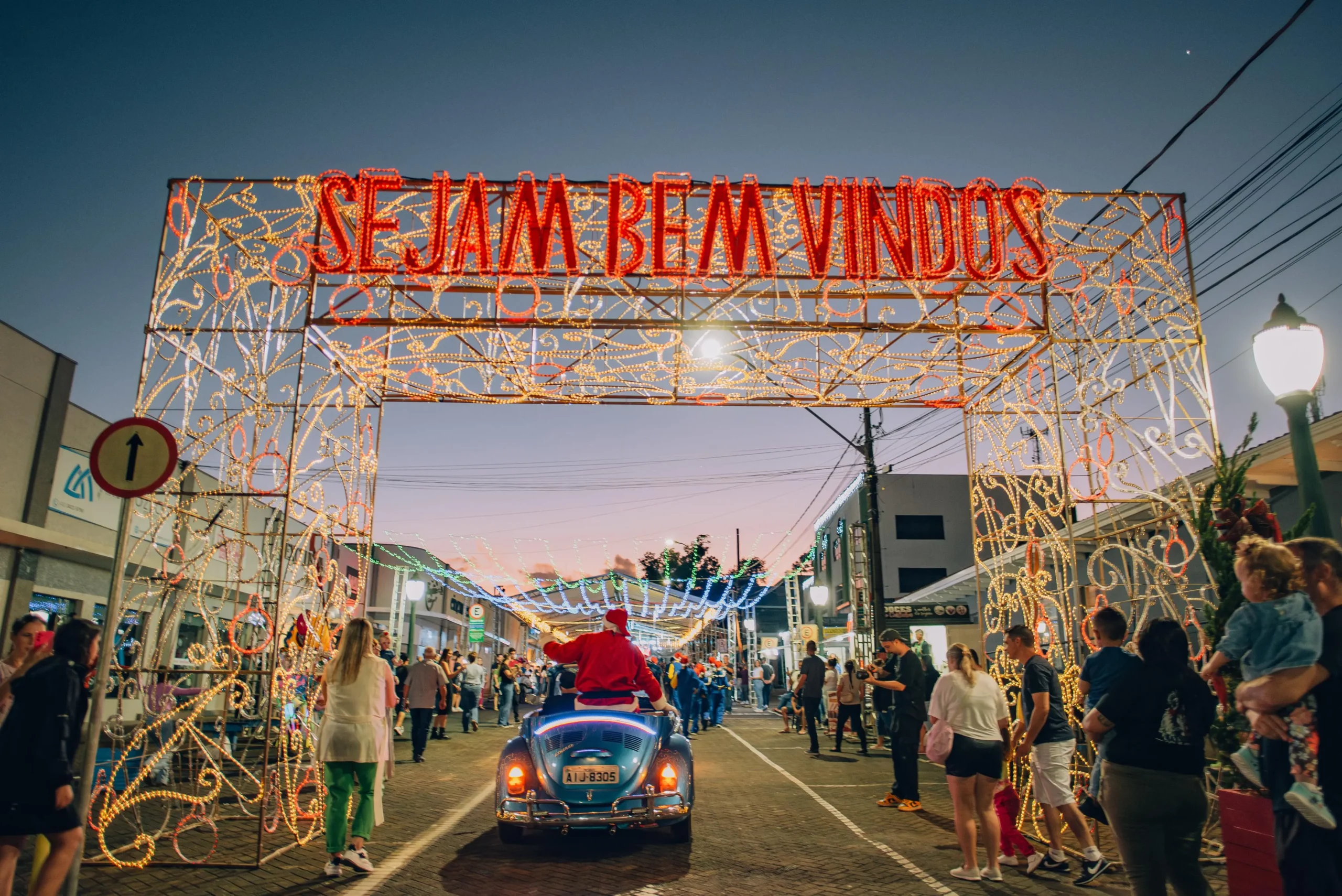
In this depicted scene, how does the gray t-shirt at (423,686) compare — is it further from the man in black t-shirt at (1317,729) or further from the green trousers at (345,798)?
the man in black t-shirt at (1317,729)

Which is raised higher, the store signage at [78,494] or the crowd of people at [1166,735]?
the store signage at [78,494]

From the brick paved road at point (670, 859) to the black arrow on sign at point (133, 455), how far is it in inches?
107

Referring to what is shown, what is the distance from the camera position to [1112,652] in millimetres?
4941

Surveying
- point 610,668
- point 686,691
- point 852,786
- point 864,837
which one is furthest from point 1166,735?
point 686,691

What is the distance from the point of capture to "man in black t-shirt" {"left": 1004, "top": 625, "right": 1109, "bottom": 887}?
6.09 m

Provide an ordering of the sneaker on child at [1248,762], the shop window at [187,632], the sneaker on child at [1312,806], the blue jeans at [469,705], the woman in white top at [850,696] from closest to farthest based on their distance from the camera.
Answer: the sneaker on child at [1312,806] → the sneaker on child at [1248,762] → the woman in white top at [850,696] → the blue jeans at [469,705] → the shop window at [187,632]

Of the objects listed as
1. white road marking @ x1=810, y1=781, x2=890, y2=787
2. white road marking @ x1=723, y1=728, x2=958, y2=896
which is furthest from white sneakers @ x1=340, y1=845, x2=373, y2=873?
white road marking @ x1=810, y1=781, x2=890, y2=787

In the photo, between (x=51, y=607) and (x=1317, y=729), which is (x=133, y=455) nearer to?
(x=1317, y=729)

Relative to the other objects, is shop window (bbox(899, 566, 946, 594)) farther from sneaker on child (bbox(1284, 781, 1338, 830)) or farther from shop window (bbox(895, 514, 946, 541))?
sneaker on child (bbox(1284, 781, 1338, 830))

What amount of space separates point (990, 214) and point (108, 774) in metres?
9.47

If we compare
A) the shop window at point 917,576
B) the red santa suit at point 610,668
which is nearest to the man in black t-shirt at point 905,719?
the red santa suit at point 610,668

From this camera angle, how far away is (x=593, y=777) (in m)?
6.19

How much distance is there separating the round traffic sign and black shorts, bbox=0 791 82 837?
68.3 inches

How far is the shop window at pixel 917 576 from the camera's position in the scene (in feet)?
128
